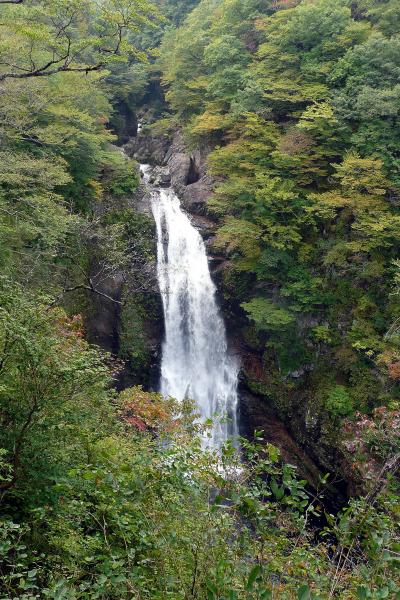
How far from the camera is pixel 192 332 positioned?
1627 cm

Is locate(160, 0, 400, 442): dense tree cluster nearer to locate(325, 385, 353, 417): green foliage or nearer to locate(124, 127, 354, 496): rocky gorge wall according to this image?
locate(325, 385, 353, 417): green foliage

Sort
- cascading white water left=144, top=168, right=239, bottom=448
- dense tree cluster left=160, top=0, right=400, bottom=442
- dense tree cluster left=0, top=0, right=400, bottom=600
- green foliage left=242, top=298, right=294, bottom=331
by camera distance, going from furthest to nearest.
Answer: cascading white water left=144, top=168, right=239, bottom=448
green foliage left=242, top=298, right=294, bottom=331
dense tree cluster left=160, top=0, right=400, bottom=442
dense tree cluster left=0, top=0, right=400, bottom=600

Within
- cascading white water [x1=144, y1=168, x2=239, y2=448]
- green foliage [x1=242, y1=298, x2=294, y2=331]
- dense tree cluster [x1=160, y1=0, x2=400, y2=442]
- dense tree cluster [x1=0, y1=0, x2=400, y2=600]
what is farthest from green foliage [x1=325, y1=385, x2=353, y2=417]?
cascading white water [x1=144, y1=168, x2=239, y2=448]

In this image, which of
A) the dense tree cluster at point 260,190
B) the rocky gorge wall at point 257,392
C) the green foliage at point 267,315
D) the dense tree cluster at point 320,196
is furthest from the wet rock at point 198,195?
the green foliage at point 267,315

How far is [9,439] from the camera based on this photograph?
14.9 feet

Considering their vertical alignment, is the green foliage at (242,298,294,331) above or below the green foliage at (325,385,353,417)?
above

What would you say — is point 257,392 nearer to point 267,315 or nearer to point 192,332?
point 267,315

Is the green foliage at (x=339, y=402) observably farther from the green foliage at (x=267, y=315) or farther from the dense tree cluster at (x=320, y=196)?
the green foliage at (x=267, y=315)

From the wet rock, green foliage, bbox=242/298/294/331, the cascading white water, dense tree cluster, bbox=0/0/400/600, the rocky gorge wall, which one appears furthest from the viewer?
the wet rock

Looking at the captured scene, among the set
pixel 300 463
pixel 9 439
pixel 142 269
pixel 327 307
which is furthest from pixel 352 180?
pixel 9 439

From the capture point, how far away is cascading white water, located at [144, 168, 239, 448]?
15672 mm

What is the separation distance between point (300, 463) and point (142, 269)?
865 centimetres

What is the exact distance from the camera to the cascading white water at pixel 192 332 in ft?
51.4

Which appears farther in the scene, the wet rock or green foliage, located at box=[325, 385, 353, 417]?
the wet rock
